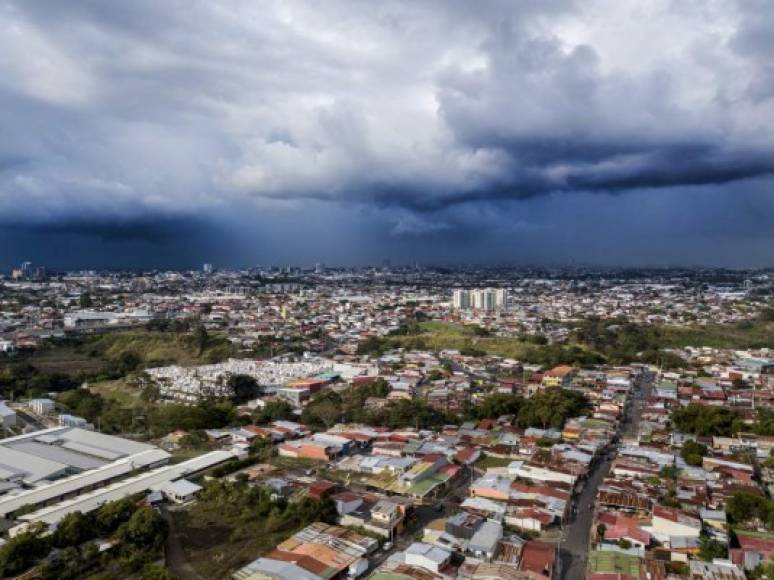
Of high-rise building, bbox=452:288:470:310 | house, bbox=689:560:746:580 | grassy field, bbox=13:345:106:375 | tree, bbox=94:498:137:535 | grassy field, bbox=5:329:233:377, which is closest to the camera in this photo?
house, bbox=689:560:746:580

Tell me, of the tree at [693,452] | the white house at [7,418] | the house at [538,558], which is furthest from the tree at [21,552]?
the tree at [693,452]

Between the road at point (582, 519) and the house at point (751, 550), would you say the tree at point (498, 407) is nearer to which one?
the road at point (582, 519)

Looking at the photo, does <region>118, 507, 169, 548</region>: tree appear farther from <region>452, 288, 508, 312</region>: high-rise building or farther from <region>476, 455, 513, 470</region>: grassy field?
<region>452, 288, 508, 312</region>: high-rise building

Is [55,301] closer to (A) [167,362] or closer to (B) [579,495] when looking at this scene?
(A) [167,362]

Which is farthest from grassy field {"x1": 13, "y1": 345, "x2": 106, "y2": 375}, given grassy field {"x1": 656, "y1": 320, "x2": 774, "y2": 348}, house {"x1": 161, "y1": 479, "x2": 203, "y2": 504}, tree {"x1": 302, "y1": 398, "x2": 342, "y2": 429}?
grassy field {"x1": 656, "y1": 320, "x2": 774, "y2": 348}

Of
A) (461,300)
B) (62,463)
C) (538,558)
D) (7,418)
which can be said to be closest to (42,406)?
(7,418)
